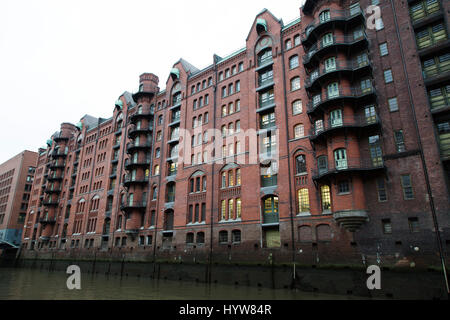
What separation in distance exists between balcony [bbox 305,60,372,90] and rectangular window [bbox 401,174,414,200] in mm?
8892

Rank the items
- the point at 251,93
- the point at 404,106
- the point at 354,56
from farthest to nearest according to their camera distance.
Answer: the point at 251,93 → the point at 354,56 → the point at 404,106

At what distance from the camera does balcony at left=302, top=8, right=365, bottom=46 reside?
2511 cm

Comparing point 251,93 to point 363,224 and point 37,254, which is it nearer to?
point 363,224

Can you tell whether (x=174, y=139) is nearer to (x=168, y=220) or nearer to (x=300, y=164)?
(x=168, y=220)

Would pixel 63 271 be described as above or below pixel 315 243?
below

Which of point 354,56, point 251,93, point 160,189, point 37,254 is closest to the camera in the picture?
point 354,56

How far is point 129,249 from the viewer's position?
130 ft

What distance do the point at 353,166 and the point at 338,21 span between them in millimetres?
12467

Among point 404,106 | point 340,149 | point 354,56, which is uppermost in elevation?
point 354,56

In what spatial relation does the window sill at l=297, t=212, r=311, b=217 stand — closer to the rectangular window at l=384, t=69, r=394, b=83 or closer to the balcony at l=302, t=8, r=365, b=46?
the rectangular window at l=384, t=69, r=394, b=83

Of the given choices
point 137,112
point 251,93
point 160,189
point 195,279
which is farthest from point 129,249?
point 251,93

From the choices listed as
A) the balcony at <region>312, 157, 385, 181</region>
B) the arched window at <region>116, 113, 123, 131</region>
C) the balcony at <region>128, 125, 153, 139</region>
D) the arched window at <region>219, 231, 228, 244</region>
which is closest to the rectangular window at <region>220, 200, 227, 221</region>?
the arched window at <region>219, 231, 228, 244</region>

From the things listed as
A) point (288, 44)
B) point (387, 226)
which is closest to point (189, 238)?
point (387, 226)

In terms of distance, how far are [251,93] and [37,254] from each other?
52.2m
